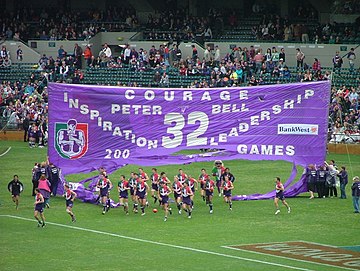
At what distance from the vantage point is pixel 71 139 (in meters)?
43.7

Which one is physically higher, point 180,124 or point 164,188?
point 180,124

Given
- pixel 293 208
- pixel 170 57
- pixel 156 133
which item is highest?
pixel 170 57

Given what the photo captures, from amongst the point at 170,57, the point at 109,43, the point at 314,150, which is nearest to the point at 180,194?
the point at 314,150

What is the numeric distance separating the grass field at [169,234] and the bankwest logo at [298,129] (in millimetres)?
2758

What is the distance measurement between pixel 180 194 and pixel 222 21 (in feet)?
103

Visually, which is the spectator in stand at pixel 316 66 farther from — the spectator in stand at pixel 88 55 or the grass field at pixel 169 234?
the spectator in stand at pixel 88 55


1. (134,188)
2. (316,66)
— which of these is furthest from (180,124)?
(316,66)

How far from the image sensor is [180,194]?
40281 mm

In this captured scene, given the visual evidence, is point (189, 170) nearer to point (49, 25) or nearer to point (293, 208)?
point (293, 208)

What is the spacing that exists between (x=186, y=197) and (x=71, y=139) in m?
6.38

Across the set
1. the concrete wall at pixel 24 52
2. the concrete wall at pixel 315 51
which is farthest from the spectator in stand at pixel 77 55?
the concrete wall at pixel 315 51

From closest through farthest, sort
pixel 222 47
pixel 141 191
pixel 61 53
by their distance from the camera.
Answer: pixel 141 191 < pixel 222 47 < pixel 61 53

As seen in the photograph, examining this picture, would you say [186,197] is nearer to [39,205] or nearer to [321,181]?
[39,205]

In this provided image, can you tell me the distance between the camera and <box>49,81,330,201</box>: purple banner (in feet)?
143
